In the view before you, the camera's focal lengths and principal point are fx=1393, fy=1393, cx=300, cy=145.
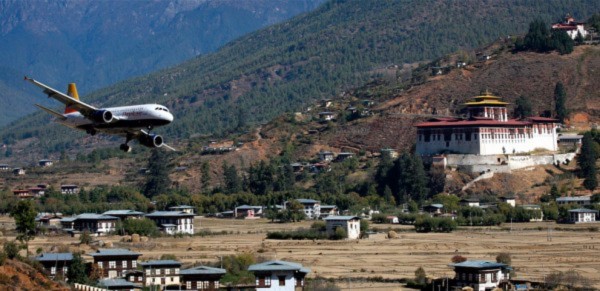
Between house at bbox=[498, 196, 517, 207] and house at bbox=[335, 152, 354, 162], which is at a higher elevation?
house at bbox=[335, 152, 354, 162]

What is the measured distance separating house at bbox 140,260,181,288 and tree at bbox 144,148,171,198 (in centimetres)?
9345

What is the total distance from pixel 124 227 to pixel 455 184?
150 feet

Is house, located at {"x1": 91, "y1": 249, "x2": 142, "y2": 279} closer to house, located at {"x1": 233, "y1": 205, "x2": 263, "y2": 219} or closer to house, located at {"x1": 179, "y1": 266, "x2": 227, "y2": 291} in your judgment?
house, located at {"x1": 179, "y1": 266, "x2": 227, "y2": 291}

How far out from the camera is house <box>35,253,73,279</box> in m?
89.6

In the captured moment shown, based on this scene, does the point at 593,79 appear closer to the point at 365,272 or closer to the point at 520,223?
the point at 520,223

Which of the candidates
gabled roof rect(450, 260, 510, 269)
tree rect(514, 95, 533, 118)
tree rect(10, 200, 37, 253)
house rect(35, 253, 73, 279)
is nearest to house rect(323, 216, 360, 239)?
tree rect(10, 200, 37, 253)

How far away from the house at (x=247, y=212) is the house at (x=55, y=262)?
225ft

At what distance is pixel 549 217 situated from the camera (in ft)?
472

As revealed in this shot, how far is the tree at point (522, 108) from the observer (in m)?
187

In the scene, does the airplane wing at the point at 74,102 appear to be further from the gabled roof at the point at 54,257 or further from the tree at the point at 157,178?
the tree at the point at 157,178

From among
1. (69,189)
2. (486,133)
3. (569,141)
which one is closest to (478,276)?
(486,133)

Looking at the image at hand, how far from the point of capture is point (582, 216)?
461 ft

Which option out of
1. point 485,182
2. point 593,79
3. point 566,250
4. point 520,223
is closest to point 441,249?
point 566,250

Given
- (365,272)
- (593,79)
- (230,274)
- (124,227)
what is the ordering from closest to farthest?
(230,274), (365,272), (124,227), (593,79)
